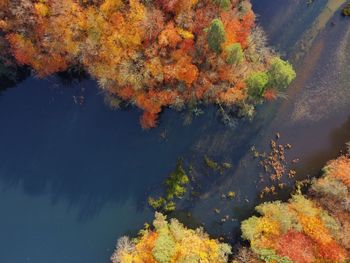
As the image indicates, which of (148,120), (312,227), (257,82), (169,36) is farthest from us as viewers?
(148,120)

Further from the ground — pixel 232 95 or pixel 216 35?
pixel 216 35

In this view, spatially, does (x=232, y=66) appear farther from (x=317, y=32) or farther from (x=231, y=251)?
(x=231, y=251)

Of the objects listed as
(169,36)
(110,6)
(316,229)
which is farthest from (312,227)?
(110,6)

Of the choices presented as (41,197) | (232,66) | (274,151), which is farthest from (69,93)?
(274,151)

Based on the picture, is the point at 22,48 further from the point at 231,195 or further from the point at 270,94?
the point at 231,195

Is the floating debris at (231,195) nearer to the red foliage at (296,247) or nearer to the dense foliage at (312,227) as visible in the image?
the dense foliage at (312,227)
